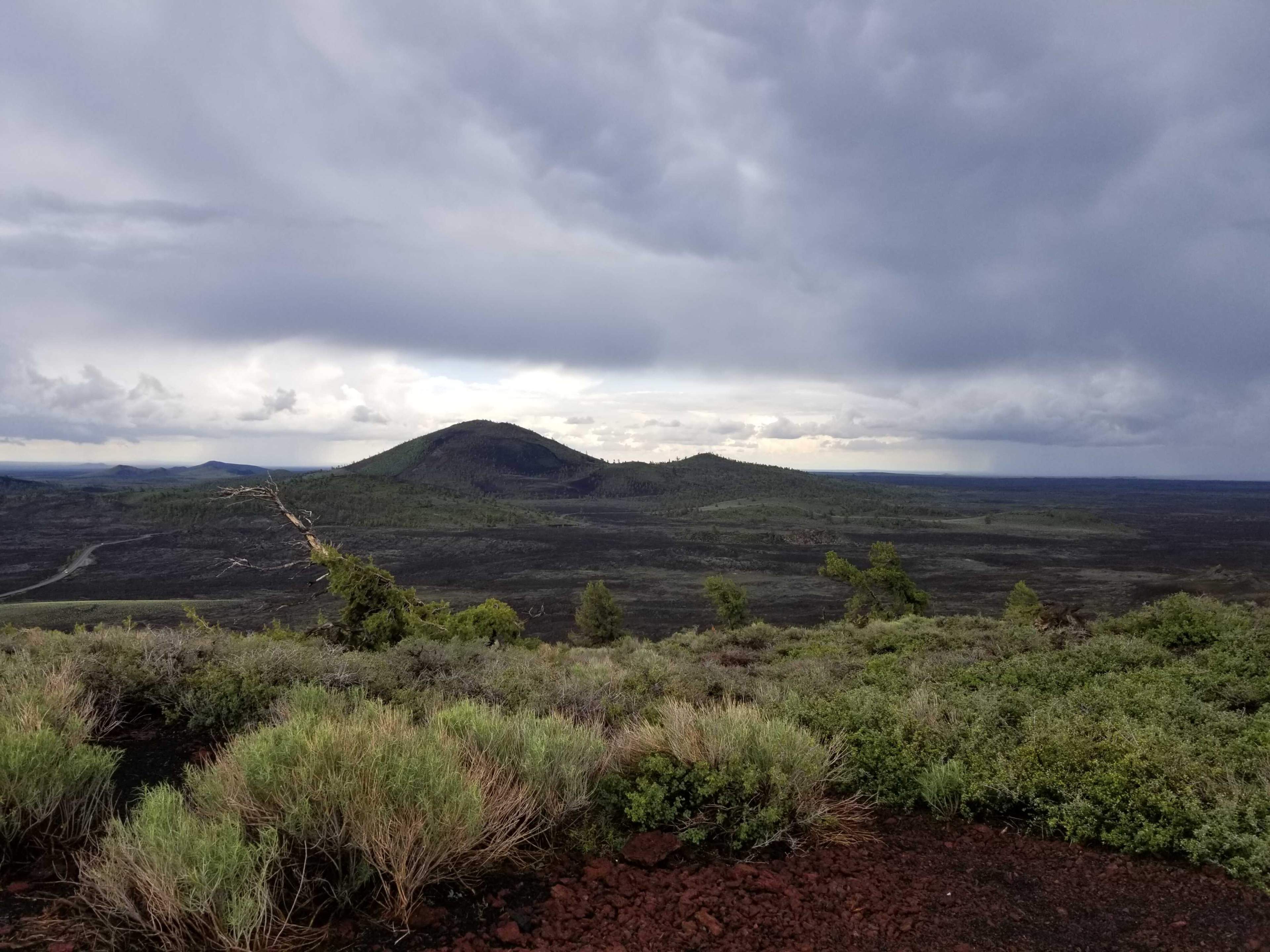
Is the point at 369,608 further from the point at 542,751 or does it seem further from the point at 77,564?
Result: the point at 77,564

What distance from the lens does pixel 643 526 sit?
12200cm

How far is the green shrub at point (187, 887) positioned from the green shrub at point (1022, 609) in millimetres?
15958

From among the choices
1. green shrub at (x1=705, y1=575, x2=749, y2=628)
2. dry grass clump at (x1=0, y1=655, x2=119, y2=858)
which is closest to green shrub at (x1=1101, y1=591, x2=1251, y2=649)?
dry grass clump at (x1=0, y1=655, x2=119, y2=858)

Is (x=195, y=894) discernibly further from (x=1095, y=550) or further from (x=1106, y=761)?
(x=1095, y=550)

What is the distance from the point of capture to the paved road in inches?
2217

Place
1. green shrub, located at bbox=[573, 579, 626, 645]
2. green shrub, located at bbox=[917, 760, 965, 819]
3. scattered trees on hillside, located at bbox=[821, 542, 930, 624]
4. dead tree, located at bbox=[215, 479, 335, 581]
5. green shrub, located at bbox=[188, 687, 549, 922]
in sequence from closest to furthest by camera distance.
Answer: green shrub, located at bbox=[188, 687, 549, 922]
green shrub, located at bbox=[917, 760, 965, 819]
dead tree, located at bbox=[215, 479, 335, 581]
scattered trees on hillside, located at bbox=[821, 542, 930, 624]
green shrub, located at bbox=[573, 579, 626, 645]

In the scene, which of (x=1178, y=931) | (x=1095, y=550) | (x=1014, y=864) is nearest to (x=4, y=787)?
(x=1014, y=864)

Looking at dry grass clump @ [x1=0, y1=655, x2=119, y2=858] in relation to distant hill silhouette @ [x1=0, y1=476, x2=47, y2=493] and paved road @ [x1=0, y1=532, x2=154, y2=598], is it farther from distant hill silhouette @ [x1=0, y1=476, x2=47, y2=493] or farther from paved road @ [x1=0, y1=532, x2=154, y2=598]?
distant hill silhouette @ [x1=0, y1=476, x2=47, y2=493]

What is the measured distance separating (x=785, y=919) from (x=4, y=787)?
397 cm

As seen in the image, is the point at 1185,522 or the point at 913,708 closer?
the point at 913,708

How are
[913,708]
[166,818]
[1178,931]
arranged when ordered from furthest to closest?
[913,708] < [1178,931] < [166,818]

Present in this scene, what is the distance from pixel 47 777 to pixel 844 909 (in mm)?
4232

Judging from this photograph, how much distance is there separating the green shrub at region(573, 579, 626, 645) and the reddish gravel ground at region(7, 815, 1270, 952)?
30510mm

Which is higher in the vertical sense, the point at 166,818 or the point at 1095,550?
the point at 166,818
